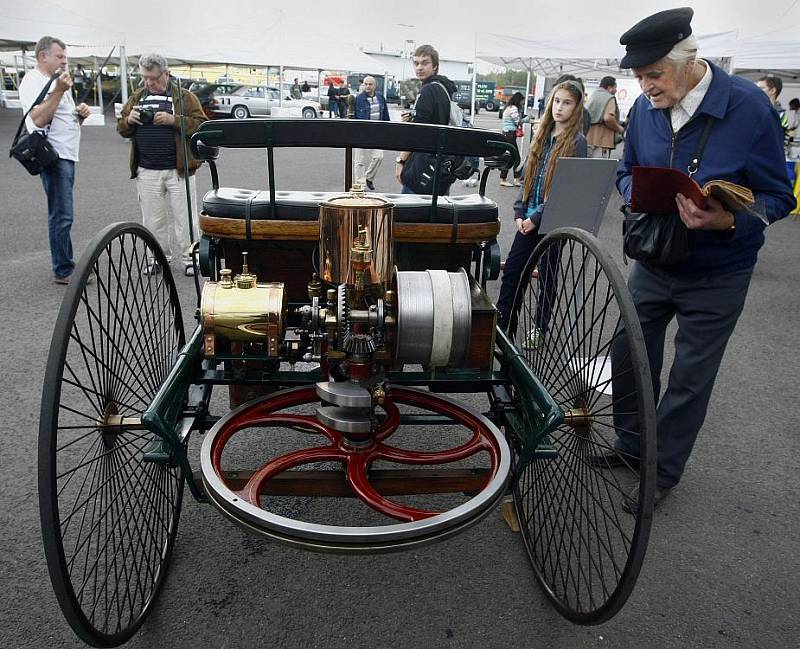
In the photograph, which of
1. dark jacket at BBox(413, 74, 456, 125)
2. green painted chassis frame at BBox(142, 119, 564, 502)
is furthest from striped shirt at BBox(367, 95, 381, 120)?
green painted chassis frame at BBox(142, 119, 564, 502)

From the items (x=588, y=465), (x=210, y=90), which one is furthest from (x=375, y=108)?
(x=210, y=90)

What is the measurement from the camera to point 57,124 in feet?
16.2

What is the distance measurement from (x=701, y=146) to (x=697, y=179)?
0.12 metres

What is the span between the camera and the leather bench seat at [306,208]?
2475 millimetres

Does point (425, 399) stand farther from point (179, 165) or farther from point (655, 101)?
point (179, 165)

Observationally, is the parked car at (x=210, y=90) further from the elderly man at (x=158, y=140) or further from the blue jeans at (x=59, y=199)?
the blue jeans at (x=59, y=199)

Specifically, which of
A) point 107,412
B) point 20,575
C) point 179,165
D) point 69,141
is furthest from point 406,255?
point 69,141

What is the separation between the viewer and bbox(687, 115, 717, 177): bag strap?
2.27 meters

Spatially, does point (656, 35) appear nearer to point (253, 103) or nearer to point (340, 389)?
point (340, 389)

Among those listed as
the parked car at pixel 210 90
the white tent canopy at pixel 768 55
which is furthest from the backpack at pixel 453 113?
the parked car at pixel 210 90

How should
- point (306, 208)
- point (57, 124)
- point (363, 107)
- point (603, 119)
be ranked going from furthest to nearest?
1. point (363, 107)
2. point (603, 119)
3. point (57, 124)
4. point (306, 208)

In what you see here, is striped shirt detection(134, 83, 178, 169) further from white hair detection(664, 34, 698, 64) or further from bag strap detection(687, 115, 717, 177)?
bag strap detection(687, 115, 717, 177)

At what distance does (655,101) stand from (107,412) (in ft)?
7.08

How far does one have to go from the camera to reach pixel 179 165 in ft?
17.1
